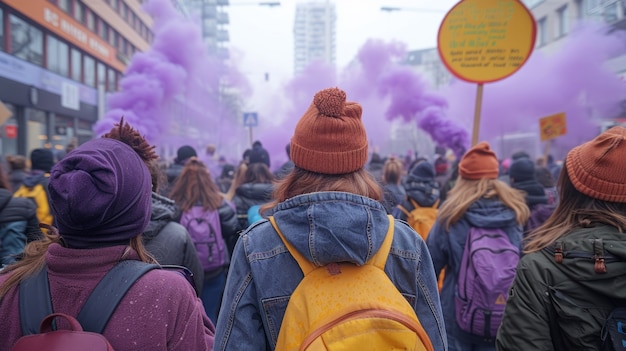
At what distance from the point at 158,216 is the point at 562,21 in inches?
1184

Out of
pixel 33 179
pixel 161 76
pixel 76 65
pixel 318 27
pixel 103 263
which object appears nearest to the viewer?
pixel 103 263

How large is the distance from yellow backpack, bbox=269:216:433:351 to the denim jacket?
55 mm

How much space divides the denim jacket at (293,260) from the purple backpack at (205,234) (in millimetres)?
2563

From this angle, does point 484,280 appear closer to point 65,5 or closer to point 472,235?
point 472,235

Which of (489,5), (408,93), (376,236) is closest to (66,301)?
(376,236)

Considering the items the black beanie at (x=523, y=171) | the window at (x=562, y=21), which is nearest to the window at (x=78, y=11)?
the black beanie at (x=523, y=171)

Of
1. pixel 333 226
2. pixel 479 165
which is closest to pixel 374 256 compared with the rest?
pixel 333 226

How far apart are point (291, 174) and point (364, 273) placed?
0.51 m

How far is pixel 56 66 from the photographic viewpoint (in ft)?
63.6

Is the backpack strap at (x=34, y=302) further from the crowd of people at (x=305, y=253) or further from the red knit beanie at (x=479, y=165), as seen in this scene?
the red knit beanie at (x=479, y=165)

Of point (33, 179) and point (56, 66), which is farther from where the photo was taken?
point (56, 66)

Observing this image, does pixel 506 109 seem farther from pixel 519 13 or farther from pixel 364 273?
pixel 364 273

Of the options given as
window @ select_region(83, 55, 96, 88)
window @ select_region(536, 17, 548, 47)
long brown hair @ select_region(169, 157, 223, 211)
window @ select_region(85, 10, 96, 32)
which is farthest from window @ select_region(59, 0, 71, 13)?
window @ select_region(536, 17, 548, 47)

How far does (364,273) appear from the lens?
4.75 ft
